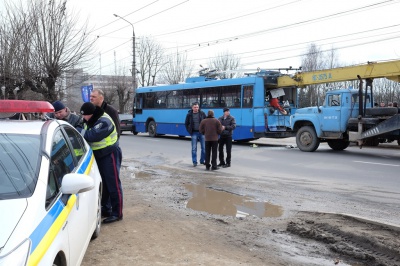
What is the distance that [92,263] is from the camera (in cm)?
381

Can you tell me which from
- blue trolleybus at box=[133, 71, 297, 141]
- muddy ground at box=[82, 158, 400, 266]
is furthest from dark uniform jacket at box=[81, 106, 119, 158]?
blue trolleybus at box=[133, 71, 297, 141]

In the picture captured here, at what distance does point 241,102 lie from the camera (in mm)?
18297

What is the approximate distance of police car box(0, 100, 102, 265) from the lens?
2.17 m

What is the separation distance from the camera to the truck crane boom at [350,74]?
42.0 ft

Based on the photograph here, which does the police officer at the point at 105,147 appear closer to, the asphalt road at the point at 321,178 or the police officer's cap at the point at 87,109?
the police officer's cap at the point at 87,109

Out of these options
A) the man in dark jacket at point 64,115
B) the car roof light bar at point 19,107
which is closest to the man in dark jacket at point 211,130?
the man in dark jacket at point 64,115

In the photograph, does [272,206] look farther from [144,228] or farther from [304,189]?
[144,228]

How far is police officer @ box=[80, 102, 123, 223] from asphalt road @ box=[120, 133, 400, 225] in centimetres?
293

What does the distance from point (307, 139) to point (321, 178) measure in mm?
6051

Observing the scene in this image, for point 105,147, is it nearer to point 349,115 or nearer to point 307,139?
point 349,115

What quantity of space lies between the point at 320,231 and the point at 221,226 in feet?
4.23

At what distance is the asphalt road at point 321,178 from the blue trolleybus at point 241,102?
128 inches

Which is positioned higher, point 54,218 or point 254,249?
point 54,218

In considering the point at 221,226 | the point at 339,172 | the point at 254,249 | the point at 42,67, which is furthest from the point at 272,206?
the point at 42,67
